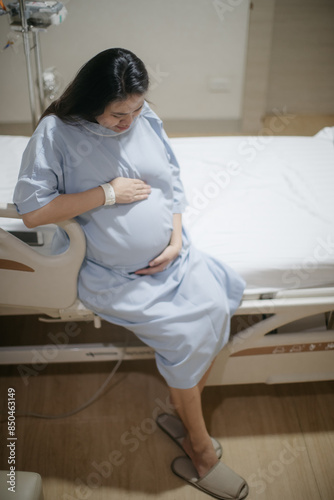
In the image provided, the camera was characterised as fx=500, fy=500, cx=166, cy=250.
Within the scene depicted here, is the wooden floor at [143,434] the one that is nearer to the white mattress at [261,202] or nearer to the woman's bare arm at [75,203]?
the white mattress at [261,202]

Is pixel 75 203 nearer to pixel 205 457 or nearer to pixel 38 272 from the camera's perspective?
pixel 38 272

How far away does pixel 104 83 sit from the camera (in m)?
1.36

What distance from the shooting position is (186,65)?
11.8 feet

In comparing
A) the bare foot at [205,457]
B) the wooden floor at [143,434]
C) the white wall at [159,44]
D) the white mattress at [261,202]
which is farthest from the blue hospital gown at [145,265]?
the white wall at [159,44]

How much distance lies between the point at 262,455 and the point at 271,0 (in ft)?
9.40

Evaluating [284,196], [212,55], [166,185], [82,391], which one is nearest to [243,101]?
[212,55]

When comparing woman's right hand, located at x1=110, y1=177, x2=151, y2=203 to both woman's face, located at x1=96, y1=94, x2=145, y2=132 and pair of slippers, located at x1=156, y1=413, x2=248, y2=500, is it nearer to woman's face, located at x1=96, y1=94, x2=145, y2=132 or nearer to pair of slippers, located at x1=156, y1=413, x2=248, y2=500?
woman's face, located at x1=96, y1=94, x2=145, y2=132

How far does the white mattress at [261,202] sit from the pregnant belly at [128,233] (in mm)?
290

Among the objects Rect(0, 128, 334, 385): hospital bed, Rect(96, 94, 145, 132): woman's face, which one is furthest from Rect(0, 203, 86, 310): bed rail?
Rect(96, 94, 145, 132): woman's face

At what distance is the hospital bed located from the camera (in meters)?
1.67

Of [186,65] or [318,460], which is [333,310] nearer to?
[318,460]

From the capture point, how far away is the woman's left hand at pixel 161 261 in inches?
65.9

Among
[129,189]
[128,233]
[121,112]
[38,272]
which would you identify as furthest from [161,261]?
[121,112]

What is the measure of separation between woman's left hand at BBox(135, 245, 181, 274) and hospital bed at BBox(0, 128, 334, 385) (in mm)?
200
